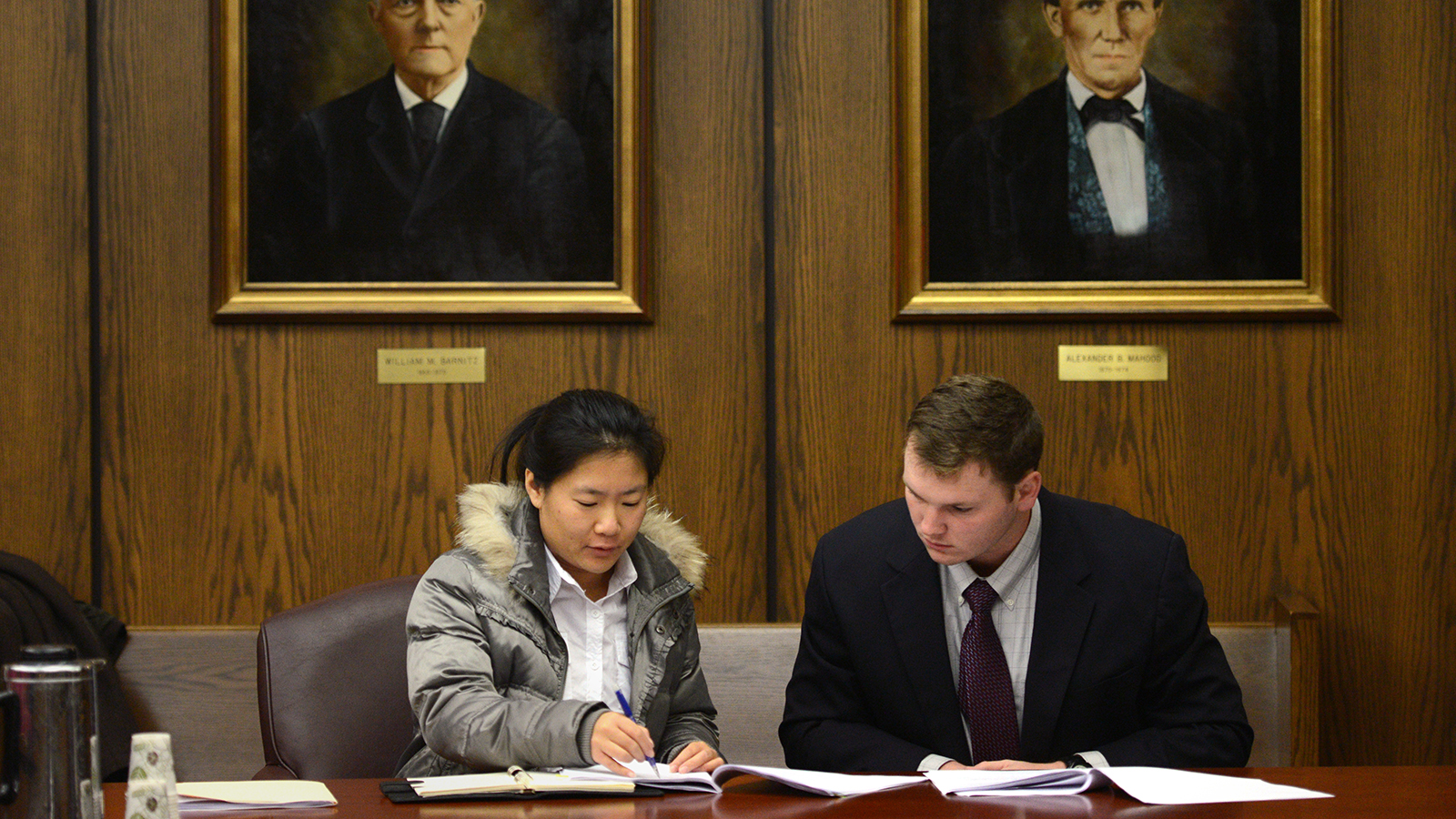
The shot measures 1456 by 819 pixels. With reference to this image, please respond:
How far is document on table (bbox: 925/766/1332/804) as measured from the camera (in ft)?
5.81

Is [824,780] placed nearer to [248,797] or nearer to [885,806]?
[885,806]

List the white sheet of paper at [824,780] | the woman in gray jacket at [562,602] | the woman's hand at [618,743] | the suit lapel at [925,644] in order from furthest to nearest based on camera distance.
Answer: the suit lapel at [925,644] < the woman in gray jacket at [562,602] < the woman's hand at [618,743] < the white sheet of paper at [824,780]

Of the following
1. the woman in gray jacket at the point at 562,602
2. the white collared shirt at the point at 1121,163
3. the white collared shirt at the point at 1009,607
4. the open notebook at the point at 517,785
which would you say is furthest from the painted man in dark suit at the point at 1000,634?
the white collared shirt at the point at 1121,163

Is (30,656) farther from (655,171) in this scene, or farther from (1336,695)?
(1336,695)

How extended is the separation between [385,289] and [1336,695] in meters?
2.70

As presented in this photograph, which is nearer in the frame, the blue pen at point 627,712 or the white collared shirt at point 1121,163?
the blue pen at point 627,712

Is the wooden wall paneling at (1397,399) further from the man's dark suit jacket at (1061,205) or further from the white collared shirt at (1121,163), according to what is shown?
the white collared shirt at (1121,163)

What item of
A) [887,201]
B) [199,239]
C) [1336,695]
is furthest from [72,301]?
[1336,695]

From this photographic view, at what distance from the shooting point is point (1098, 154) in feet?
10.7

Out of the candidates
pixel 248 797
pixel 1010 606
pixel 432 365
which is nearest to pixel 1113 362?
pixel 1010 606

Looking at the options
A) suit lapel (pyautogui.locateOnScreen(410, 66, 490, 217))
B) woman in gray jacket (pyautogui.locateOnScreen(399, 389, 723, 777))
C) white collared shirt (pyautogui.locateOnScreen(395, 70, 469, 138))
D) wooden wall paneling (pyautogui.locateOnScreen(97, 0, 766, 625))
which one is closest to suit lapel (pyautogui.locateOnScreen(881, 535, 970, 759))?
woman in gray jacket (pyautogui.locateOnScreen(399, 389, 723, 777))

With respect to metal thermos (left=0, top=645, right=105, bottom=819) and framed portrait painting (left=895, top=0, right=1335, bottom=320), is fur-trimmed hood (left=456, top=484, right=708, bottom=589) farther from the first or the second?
framed portrait painting (left=895, top=0, right=1335, bottom=320)

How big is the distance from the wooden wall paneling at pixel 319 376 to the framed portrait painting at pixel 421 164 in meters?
0.08

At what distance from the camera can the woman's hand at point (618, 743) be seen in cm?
189
